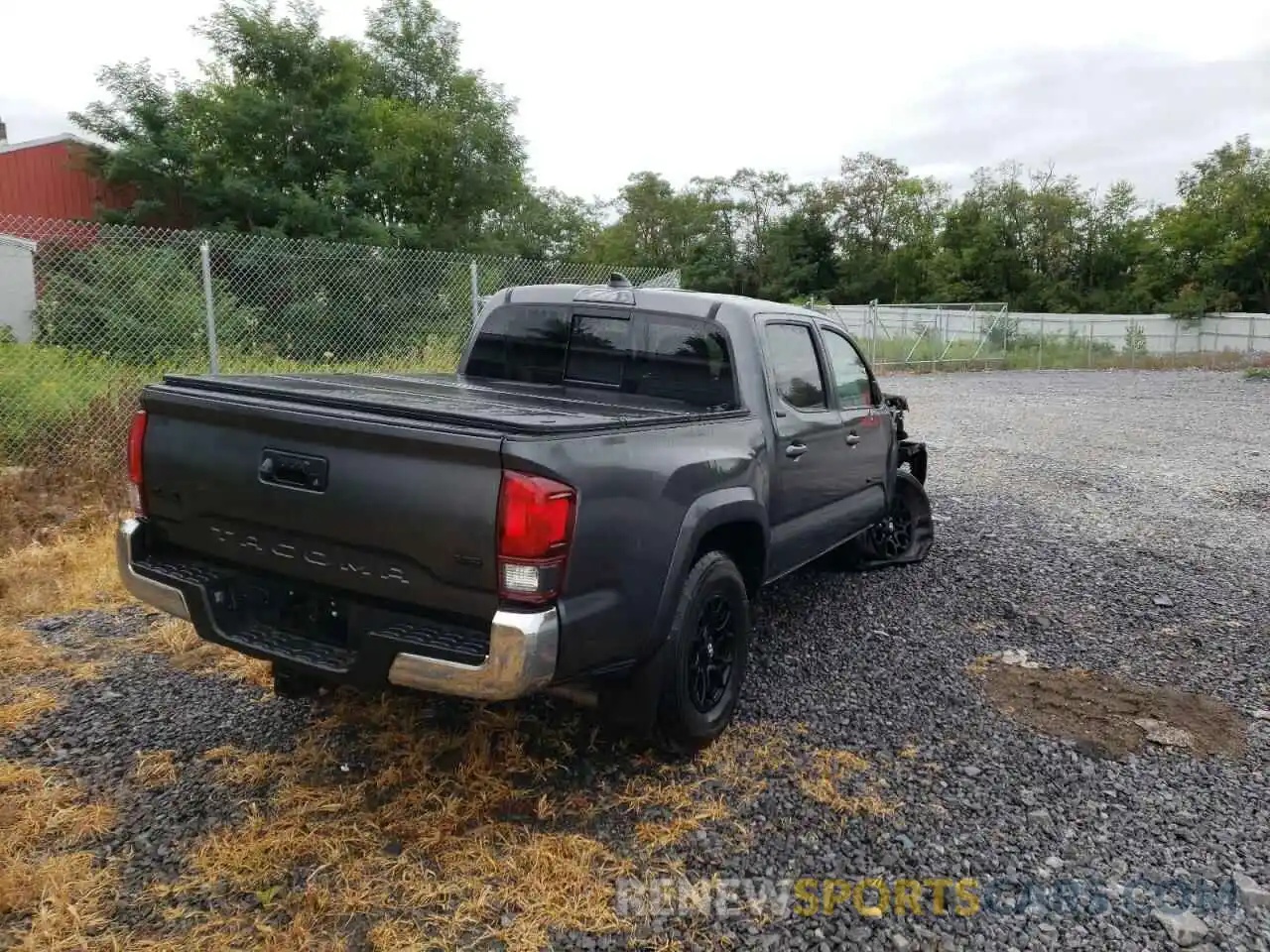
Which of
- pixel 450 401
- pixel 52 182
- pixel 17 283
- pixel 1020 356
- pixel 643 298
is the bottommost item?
pixel 450 401

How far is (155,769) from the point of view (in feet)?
10.6

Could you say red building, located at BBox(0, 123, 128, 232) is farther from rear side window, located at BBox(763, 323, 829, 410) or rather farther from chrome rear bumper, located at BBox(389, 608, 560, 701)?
chrome rear bumper, located at BBox(389, 608, 560, 701)

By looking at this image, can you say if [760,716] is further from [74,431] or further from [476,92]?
[476,92]

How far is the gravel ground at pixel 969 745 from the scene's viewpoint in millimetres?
2629

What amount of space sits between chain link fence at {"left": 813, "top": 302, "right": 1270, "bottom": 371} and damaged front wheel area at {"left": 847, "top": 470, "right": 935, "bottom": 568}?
17.4 m

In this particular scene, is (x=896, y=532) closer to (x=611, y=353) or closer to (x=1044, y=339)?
(x=611, y=353)

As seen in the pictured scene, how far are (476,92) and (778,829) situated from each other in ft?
105

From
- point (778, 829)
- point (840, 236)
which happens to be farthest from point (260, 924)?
point (840, 236)

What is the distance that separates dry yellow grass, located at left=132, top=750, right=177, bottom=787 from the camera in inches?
124

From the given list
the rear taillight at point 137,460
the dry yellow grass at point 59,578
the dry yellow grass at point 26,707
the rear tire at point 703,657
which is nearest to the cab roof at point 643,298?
the rear tire at point 703,657

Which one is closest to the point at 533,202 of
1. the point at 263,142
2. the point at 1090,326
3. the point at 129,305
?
the point at 263,142

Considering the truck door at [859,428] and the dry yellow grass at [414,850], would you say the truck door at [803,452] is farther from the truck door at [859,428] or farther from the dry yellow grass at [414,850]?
the dry yellow grass at [414,850]

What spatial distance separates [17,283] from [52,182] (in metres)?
12.0
